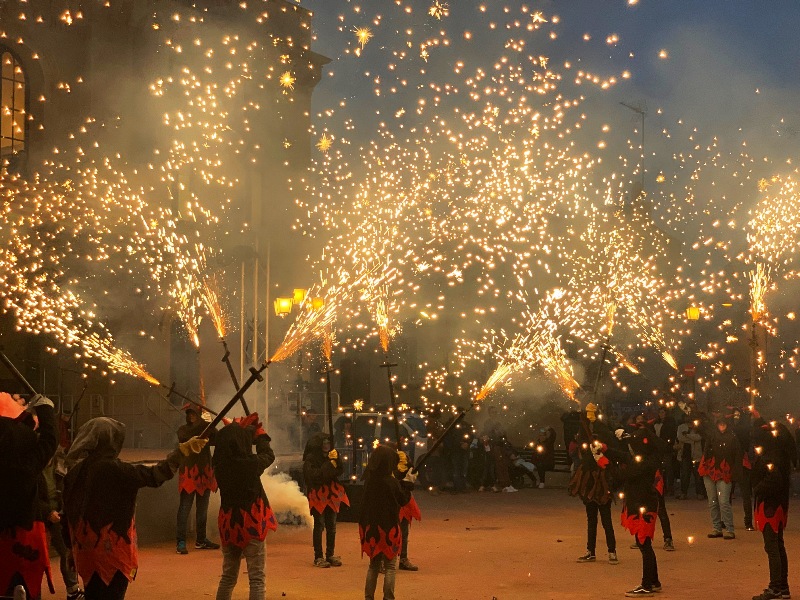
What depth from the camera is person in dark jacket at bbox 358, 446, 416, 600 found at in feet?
30.3

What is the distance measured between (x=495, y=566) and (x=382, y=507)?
310 cm

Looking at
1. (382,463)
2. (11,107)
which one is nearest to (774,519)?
(382,463)

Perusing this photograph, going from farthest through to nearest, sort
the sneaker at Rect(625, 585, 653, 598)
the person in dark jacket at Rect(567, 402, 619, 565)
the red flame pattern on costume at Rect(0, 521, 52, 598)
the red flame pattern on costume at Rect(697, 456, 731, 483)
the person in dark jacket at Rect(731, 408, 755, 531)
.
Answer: the person in dark jacket at Rect(731, 408, 755, 531)
the red flame pattern on costume at Rect(697, 456, 731, 483)
the person in dark jacket at Rect(567, 402, 619, 565)
the sneaker at Rect(625, 585, 653, 598)
the red flame pattern on costume at Rect(0, 521, 52, 598)

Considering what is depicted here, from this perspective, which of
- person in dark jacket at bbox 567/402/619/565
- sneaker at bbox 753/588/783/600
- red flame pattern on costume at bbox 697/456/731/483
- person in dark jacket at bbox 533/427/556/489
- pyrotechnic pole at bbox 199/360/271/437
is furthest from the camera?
person in dark jacket at bbox 533/427/556/489

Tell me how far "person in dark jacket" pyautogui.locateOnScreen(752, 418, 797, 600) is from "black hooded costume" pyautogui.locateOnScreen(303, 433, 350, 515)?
16.0ft

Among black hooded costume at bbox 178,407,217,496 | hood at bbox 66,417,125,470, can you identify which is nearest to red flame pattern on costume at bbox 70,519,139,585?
hood at bbox 66,417,125,470

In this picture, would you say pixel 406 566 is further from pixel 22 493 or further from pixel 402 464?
pixel 22 493

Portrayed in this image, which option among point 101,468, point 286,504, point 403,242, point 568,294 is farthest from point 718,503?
point 568,294

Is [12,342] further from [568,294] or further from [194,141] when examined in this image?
[568,294]

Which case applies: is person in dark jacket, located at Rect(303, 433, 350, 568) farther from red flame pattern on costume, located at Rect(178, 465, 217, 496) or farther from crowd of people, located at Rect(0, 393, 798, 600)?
red flame pattern on costume, located at Rect(178, 465, 217, 496)

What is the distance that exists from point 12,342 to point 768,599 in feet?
55.7

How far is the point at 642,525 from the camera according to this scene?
10.1m

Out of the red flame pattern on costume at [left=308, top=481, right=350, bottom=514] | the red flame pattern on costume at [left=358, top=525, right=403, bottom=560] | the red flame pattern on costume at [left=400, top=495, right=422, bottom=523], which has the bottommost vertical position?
the red flame pattern on costume at [left=358, top=525, right=403, bottom=560]

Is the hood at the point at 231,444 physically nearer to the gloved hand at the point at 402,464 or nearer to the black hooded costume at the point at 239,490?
the black hooded costume at the point at 239,490
